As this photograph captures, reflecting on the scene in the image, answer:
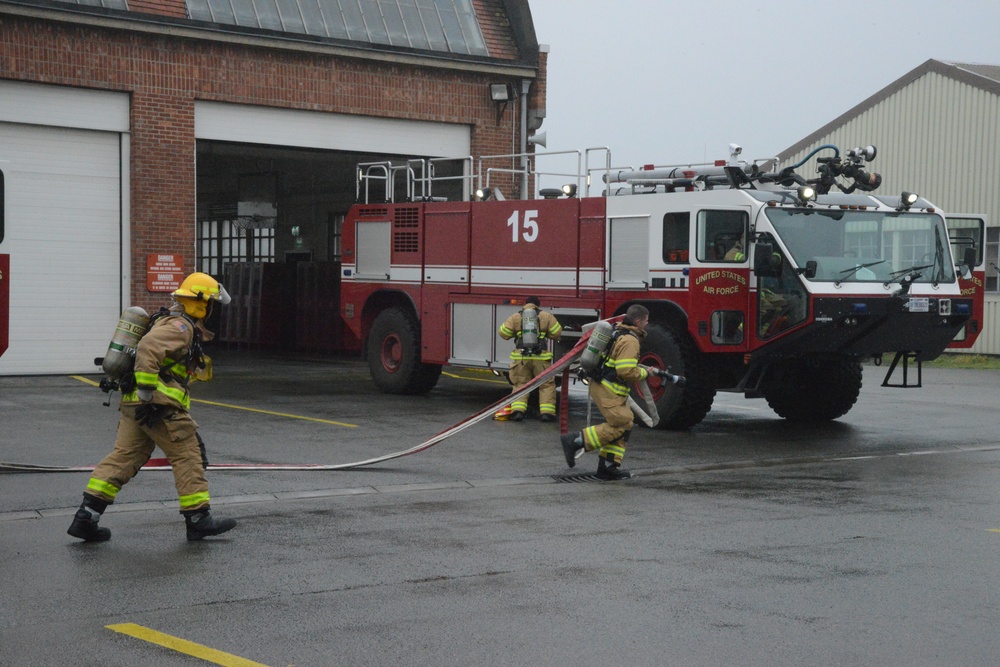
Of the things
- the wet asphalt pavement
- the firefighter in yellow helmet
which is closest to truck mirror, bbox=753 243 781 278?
the wet asphalt pavement

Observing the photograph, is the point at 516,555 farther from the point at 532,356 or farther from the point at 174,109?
the point at 174,109

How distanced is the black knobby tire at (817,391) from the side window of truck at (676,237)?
208 centimetres

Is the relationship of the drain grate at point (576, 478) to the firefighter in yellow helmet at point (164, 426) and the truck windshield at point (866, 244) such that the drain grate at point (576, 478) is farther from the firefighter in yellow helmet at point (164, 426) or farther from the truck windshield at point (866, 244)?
the truck windshield at point (866, 244)

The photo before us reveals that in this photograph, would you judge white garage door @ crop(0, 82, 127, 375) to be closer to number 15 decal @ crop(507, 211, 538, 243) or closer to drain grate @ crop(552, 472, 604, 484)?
number 15 decal @ crop(507, 211, 538, 243)

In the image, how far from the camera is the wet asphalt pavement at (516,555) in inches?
237

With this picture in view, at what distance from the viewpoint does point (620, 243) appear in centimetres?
1566

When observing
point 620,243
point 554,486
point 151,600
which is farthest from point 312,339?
point 151,600

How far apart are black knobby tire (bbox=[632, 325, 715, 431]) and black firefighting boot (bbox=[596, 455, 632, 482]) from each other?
334 cm

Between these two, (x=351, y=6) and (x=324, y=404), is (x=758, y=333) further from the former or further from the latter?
(x=351, y=6)

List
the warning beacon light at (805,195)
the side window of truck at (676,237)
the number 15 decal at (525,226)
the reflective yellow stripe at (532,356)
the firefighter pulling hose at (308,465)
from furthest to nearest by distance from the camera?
1. the number 15 decal at (525,226)
2. the reflective yellow stripe at (532,356)
3. the side window of truck at (676,237)
4. the warning beacon light at (805,195)
5. the firefighter pulling hose at (308,465)

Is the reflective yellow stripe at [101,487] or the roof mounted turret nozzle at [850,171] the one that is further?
the roof mounted turret nozzle at [850,171]

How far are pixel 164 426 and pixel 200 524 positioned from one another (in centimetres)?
66

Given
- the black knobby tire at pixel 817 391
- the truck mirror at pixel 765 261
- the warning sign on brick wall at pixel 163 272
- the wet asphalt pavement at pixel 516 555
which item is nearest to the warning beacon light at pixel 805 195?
the truck mirror at pixel 765 261

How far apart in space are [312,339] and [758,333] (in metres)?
16.7
